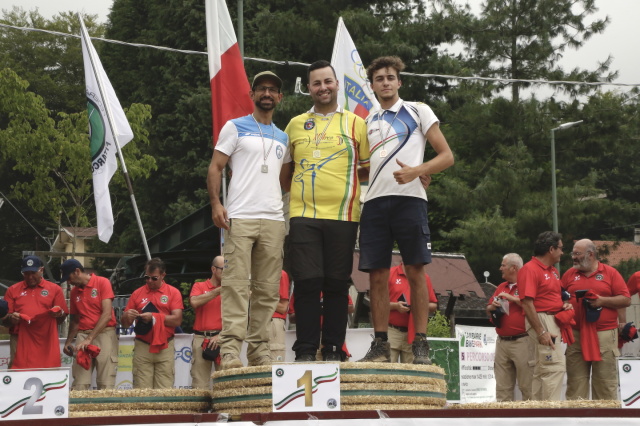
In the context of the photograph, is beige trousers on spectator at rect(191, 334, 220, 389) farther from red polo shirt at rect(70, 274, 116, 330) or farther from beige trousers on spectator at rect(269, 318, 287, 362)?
red polo shirt at rect(70, 274, 116, 330)

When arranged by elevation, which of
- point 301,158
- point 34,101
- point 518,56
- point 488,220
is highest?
point 518,56

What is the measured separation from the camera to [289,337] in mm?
11547

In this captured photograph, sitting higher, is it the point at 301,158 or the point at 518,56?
the point at 518,56

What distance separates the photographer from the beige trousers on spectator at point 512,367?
10.9 meters

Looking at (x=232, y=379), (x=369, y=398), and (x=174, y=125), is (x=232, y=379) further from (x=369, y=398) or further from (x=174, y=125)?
(x=174, y=125)

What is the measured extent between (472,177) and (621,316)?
2268cm

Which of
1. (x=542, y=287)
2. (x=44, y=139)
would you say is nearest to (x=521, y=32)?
(x=44, y=139)

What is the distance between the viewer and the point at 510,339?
11023 mm

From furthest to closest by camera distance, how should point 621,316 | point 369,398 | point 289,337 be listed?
point 289,337 < point 621,316 < point 369,398

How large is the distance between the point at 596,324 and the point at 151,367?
442cm

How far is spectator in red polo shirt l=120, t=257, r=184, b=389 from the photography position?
10750 millimetres

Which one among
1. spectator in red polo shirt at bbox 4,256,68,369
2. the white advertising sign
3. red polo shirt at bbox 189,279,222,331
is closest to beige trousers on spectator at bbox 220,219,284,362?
spectator in red polo shirt at bbox 4,256,68,369

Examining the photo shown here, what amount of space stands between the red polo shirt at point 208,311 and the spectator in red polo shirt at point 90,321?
2.92 ft

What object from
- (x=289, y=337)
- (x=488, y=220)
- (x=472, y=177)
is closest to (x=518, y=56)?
(x=472, y=177)
